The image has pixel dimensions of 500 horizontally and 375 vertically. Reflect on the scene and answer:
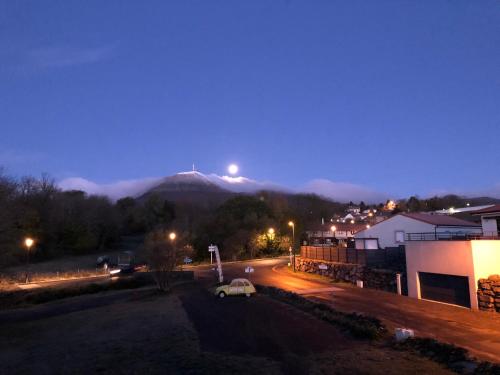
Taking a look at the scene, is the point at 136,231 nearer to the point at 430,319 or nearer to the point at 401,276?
the point at 401,276

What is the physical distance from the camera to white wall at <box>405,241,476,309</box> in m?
25.5

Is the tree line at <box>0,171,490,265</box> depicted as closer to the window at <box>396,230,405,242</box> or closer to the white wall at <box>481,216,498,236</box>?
the window at <box>396,230,405,242</box>

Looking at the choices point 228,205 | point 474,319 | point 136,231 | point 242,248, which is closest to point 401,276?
point 474,319

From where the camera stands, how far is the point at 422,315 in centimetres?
2309

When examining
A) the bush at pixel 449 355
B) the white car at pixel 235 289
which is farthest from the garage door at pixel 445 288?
the bush at pixel 449 355

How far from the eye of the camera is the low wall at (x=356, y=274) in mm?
34531

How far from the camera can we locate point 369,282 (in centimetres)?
3744

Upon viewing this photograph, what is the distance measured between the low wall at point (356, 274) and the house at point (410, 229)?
258 inches

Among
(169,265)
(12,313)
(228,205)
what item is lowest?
(12,313)

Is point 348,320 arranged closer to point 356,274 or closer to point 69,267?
point 356,274

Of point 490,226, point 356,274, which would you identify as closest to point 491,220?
point 490,226

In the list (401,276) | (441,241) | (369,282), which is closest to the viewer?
(441,241)

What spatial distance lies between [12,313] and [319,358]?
85.6 ft

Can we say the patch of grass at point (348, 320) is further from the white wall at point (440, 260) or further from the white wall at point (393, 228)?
the white wall at point (393, 228)
